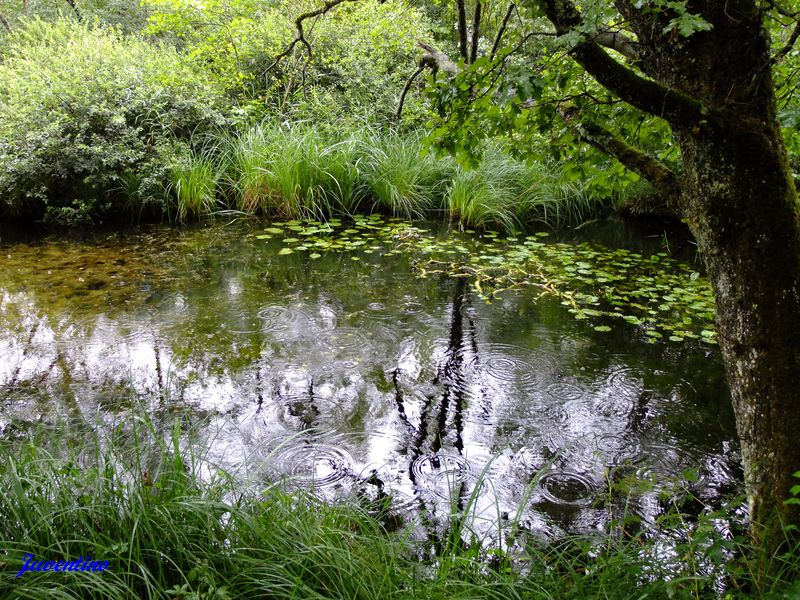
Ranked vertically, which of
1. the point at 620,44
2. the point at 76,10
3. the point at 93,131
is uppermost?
the point at 76,10

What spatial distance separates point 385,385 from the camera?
3438mm

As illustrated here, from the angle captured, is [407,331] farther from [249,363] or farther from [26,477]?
[26,477]

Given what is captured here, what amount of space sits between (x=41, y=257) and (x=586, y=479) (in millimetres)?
5716

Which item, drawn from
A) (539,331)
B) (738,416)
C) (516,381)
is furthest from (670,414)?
Answer: (738,416)

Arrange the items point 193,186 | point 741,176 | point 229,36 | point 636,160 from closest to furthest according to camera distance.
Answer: point 741,176, point 636,160, point 193,186, point 229,36

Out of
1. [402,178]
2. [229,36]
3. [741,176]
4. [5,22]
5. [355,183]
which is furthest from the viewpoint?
[5,22]

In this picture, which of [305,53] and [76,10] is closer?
[305,53]

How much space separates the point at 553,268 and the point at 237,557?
15.6 feet

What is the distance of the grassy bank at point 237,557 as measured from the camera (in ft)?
4.88

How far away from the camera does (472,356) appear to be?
3840 millimetres

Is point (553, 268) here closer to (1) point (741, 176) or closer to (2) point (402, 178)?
(2) point (402, 178)

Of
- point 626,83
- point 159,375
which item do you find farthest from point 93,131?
point 626,83

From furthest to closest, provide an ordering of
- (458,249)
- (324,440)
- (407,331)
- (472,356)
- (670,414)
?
(458,249), (407,331), (472,356), (670,414), (324,440)

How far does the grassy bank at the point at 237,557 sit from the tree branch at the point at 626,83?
114 centimetres
